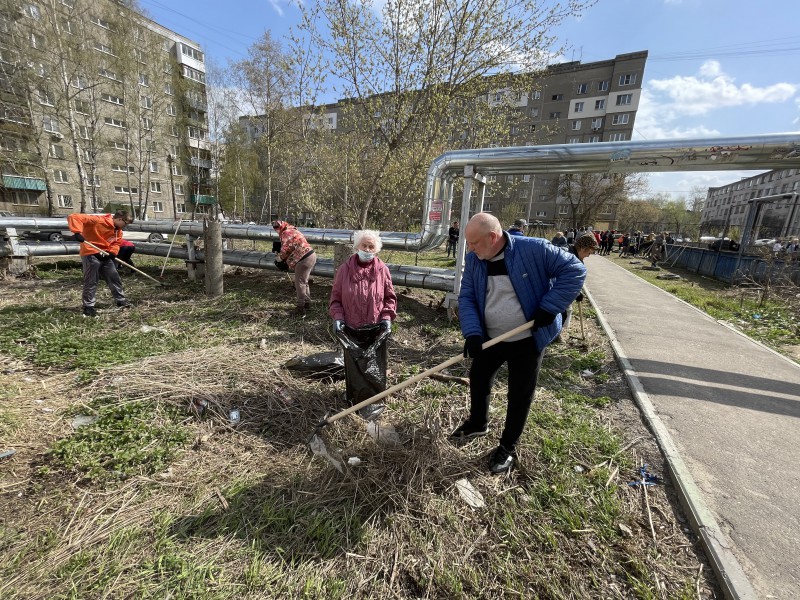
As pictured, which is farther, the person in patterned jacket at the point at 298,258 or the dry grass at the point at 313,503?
the person in patterned jacket at the point at 298,258

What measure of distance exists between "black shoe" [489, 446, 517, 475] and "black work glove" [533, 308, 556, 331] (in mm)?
1020

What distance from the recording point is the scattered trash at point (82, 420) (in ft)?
8.82

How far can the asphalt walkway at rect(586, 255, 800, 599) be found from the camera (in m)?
1.93

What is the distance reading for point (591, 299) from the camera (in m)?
8.12

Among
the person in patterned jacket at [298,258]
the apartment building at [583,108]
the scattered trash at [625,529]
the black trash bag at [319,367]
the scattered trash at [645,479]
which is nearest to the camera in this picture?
the scattered trash at [625,529]

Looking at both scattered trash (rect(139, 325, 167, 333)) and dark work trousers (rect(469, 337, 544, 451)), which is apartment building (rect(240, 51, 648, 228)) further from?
dark work trousers (rect(469, 337, 544, 451))

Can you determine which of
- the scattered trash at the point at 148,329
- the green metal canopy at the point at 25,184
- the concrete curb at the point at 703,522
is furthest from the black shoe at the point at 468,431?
the green metal canopy at the point at 25,184

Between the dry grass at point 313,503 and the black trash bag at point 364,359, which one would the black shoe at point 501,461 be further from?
the black trash bag at point 364,359

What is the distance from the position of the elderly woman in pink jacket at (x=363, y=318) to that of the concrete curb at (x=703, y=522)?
7.53 ft

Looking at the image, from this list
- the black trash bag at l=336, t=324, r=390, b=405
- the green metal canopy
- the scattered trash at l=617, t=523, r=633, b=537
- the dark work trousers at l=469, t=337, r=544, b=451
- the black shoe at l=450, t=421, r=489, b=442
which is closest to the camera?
the scattered trash at l=617, t=523, r=633, b=537

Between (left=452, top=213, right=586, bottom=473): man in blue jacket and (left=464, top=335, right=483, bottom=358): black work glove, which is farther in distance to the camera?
(left=464, top=335, right=483, bottom=358): black work glove

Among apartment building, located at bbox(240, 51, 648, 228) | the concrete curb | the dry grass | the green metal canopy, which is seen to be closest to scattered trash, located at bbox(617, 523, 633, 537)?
the dry grass

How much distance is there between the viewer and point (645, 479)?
253 centimetres

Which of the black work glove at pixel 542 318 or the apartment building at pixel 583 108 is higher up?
the apartment building at pixel 583 108
